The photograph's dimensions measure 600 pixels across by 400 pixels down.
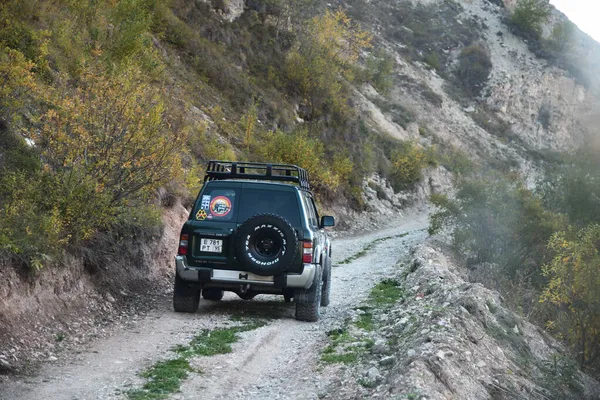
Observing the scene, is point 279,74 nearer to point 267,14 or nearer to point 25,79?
point 267,14

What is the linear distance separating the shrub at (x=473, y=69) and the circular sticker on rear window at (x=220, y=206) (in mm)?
66897

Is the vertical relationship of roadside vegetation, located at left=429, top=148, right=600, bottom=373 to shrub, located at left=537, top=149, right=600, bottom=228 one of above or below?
below

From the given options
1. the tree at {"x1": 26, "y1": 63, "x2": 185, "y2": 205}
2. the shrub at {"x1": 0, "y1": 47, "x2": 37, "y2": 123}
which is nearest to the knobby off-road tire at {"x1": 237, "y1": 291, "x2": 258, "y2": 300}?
the tree at {"x1": 26, "y1": 63, "x2": 185, "y2": 205}

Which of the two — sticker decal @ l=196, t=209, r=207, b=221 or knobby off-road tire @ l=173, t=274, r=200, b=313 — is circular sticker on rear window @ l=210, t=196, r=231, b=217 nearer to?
sticker decal @ l=196, t=209, r=207, b=221

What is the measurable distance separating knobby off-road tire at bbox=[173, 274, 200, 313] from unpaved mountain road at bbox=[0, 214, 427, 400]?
142 mm

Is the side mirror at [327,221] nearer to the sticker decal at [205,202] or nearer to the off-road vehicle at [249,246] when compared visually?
the off-road vehicle at [249,246]

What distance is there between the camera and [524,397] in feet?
26.0

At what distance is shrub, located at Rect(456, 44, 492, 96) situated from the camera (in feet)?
244

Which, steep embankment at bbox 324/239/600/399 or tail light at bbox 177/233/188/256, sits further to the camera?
tail light at bbox 177/233/188/256

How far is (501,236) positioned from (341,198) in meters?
10.3

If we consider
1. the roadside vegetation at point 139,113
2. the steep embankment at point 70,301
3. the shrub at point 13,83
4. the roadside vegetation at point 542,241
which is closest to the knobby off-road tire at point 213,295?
the steep embankment at point 70,301

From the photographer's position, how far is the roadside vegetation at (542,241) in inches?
580

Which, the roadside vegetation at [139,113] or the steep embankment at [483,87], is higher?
the steep embankment at [483,87]

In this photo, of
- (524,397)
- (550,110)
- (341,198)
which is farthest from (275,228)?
(550,110)
